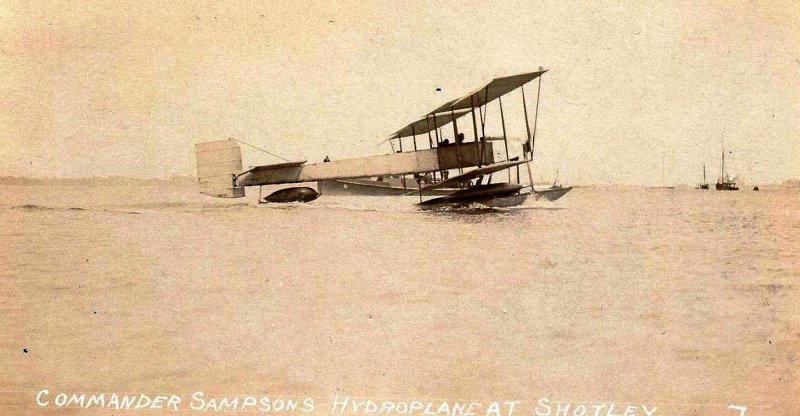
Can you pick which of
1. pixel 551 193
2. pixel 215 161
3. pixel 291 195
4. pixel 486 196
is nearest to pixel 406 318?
pixel 215 161

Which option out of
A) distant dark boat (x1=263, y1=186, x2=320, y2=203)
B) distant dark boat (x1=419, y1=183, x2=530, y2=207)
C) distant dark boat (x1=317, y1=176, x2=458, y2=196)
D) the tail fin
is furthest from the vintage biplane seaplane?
distant dark boat (x1=317, y1=176, x2=458, y2=196)

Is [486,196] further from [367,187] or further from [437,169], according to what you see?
[367,187]

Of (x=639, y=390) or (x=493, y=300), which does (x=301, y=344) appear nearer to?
(x=493, y=300)

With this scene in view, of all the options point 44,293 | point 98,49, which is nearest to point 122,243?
point 44,293

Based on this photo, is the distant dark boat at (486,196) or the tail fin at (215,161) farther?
the distant dark boat at (486,196)

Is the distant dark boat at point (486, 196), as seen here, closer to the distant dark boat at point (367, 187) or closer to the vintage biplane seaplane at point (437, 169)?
the vintage biplane seaplane at point (437, 169)

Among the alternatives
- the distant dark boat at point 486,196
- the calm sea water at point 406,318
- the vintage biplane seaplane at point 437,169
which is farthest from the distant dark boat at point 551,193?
the calm sea water at point 406,318

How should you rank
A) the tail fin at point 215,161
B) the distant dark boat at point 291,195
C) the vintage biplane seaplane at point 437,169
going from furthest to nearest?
the distant dark boat at point 291,195 < the vintage biplane seaplane at point 437,169 < the tail fin at point 215,161

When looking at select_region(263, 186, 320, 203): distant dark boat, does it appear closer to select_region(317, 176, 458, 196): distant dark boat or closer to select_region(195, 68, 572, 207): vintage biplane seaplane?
select_region(195, 68, 572, 207): vintage biplane seaplane

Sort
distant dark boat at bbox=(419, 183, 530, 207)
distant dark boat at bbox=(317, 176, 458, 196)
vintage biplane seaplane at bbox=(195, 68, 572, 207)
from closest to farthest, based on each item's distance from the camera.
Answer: vintage biplane seaplane at bbox=(195, 68, 572, 207), distant dark boat at bbox=(419, 183, 530, 207), distant dark boat at bbox=(317, 176, 458, 196)
